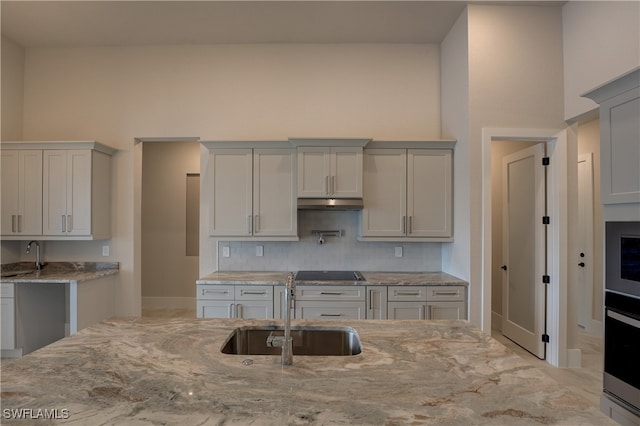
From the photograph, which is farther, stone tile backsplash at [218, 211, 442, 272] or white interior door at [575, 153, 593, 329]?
white interior door at [575, 153, 593, 329]

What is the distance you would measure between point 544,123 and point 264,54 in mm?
3102

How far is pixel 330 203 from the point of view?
3.52 m

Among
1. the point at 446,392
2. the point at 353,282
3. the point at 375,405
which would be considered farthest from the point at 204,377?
the point at 353,282

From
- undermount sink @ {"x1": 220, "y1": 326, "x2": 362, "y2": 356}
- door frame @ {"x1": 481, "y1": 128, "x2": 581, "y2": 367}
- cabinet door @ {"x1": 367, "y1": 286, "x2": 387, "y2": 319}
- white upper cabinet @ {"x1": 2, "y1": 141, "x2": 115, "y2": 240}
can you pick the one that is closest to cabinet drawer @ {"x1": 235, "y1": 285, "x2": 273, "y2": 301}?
cabinet door @ {"x1": 367, "y1": 286, "x2": 387, "y2": 319}

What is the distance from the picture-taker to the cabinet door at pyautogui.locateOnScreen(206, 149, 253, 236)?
362cm

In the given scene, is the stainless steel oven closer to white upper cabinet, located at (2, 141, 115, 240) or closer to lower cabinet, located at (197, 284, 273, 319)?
lower cabinet, located at (197, 284, 273, 319)

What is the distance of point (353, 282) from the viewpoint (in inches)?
130

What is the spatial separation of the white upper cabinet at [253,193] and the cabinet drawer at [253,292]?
1.85 feet

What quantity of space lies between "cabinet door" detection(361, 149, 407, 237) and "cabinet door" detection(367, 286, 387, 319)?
61 centimetres

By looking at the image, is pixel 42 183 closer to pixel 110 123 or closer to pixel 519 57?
pixel 110 123

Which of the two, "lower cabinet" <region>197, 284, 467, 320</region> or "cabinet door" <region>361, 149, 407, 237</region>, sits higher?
"cabinet door" <region>361, 149, 407, 237</region>

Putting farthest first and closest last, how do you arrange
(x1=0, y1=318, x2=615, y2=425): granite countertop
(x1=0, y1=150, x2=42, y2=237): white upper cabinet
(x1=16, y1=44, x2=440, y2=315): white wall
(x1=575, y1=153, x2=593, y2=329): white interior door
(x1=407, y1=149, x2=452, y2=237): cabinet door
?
(x1=575, y1=153, x2=593, y2=329): white interior door → (x1=16, y1=44, x2=440, y2=315): white wall → (x1=0, y1=150, x2=42, y2=237): white upper cabinet → (x1=407, y1=149, x2=452, y2=237): cabinet door → (x1=0, y1=318, x2=615, y2=425): granite countertop

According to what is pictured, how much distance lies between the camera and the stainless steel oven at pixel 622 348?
1896 millimetres

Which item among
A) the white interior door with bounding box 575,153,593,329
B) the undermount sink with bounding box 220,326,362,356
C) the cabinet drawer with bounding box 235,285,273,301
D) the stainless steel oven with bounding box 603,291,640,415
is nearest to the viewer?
the undermount sink with bounding box 220,326,362,356
